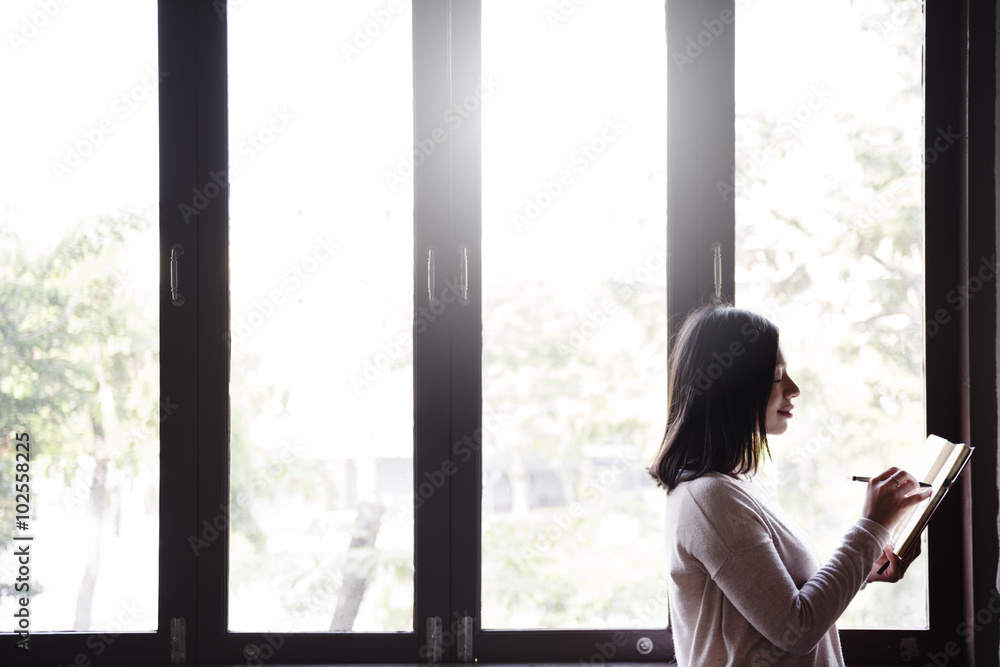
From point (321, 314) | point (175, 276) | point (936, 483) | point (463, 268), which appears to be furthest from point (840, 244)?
point (175, 276)

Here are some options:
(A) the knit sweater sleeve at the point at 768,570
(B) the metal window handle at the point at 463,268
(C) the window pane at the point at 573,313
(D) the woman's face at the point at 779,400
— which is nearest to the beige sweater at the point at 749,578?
(A) the knit sweater sleeve at the point at 768,570

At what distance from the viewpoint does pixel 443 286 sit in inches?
68.8

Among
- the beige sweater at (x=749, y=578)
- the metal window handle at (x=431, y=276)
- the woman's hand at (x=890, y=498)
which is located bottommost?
the beige sweater at (x=749, y=578)

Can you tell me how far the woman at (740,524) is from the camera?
1.09m

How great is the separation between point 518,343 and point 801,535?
2.55 ft

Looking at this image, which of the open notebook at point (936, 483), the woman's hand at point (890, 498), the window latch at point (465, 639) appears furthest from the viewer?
the window latch at point (465, 639)

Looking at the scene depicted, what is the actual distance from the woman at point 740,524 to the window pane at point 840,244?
50 centimetres

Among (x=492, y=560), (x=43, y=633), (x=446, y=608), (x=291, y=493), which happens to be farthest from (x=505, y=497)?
(x=43, y=633)

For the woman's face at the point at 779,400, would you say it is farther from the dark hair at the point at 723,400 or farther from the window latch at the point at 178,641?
the window latch at the point at 178,641

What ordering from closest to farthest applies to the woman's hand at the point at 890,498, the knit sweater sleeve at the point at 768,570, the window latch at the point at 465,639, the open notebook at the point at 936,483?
the knit sweater sleeve at the point at 768,570 < the woman's hand at the point at 890,498 < the open notebook at the point at 936,483 < the window latch at the point at 465,639

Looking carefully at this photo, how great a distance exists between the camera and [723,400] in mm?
1195

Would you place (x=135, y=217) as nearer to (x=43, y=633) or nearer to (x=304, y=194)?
(x=304, y=194)

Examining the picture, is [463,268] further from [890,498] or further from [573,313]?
[890,498]

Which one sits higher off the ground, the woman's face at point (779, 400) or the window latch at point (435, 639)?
the woman's face at point (779, 400)
